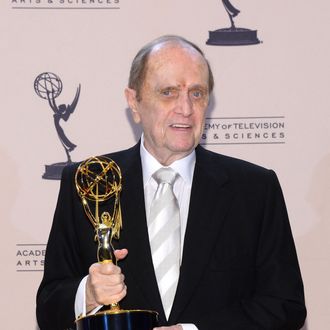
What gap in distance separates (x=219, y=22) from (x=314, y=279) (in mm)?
1217

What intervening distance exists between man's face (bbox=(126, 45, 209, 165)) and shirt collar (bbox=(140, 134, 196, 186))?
0.08ft

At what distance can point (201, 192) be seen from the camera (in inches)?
132

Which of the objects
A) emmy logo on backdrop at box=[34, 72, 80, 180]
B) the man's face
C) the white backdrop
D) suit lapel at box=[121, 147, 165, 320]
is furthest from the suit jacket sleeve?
emmy logo on backdrop at box=[34, 72, 80, 180]

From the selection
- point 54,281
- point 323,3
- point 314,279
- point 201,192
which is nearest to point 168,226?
point 201,192

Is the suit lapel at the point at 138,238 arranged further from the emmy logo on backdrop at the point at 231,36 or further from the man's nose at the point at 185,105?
the emmy logo on backdrop at the point at 231,36

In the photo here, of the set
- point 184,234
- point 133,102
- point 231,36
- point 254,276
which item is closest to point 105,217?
point 184,234

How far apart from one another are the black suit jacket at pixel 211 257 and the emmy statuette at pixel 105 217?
0.09 metres

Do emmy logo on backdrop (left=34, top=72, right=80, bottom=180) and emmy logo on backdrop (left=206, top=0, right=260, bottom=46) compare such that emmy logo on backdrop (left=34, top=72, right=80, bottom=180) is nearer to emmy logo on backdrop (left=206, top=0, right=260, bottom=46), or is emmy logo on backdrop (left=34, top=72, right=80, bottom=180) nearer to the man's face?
emmy logo on backdrop (left=206, top=0, right=260, bottom=46)

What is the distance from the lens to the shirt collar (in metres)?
3.42

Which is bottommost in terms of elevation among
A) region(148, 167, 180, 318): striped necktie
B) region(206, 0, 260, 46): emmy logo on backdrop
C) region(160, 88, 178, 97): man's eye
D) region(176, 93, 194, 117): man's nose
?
region(148, 167, 180, 318): striped necktie

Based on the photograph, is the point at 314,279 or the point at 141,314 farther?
the point at 314,279

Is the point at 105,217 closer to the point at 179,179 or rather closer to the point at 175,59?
the point at 179,179

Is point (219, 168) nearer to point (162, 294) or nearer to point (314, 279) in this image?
point (162, 294)

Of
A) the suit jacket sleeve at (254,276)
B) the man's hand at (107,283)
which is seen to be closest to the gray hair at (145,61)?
the suit jacket sleeve at (254,276)
